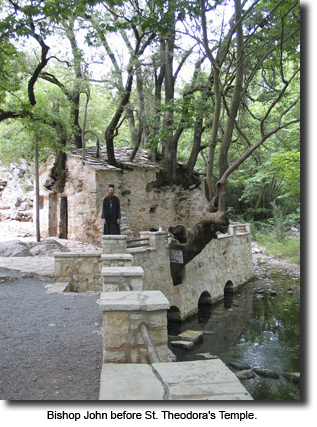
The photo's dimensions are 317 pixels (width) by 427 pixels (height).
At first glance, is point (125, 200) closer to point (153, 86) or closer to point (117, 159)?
point (117, 159)

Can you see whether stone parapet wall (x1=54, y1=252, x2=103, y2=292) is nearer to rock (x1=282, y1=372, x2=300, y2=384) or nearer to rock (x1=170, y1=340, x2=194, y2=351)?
rock (x1=170, y1=340, x2=194, y2=351)

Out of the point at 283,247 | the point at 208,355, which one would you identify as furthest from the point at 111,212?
the point at 283,247

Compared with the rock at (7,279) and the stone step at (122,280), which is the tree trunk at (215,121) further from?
the rock at (7,279)

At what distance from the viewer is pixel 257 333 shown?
874cm

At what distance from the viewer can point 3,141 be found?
16.9 m

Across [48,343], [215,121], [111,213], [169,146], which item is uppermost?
[169,146]

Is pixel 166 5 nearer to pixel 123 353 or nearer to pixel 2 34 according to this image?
pixel 2 34

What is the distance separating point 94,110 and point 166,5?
414 inches

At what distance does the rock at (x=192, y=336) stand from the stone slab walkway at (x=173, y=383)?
20.0 feet

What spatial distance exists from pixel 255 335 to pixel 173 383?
7.39m

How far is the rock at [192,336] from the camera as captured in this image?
7.93 m

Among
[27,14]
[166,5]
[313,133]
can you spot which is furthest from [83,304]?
[166,5]

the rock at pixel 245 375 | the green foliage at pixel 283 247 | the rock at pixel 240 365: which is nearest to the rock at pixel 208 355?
the rock at pixel 240 365

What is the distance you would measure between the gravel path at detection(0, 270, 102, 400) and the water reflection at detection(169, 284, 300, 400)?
2.97 meters
